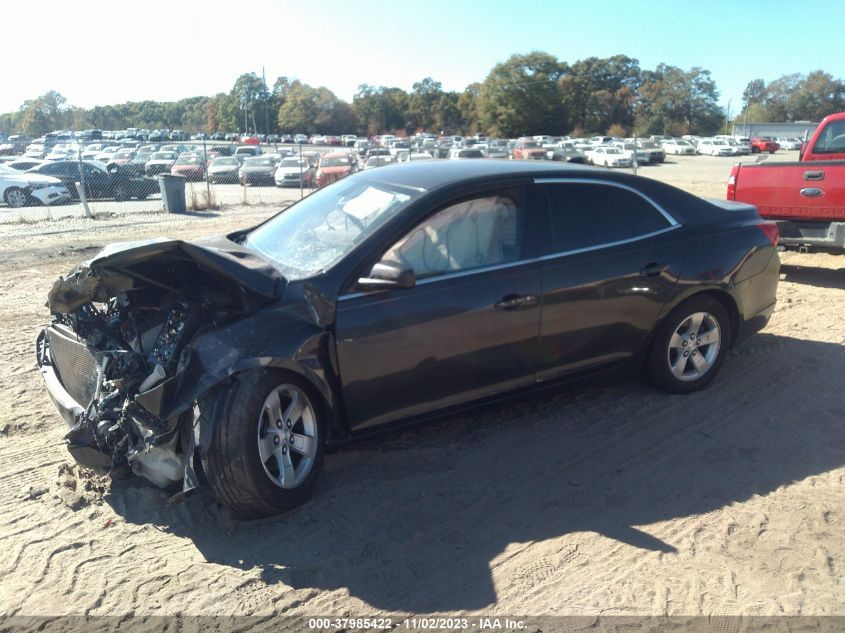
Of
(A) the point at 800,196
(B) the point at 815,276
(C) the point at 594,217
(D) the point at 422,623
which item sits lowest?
(D) the point at 422,623

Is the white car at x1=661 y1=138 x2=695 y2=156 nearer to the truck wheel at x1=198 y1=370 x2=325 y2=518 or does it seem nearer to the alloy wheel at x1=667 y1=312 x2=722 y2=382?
the alloy wheel at x1=667 y1=312 x2=722 y2=382

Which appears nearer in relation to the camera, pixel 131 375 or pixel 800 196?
pixel 131 375

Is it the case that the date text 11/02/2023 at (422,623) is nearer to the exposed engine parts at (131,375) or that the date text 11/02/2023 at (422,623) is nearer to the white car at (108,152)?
the exposed engine parts at (131,375)

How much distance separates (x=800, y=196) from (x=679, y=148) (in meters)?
55.4

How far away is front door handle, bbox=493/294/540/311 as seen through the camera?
Answer: 163 inches

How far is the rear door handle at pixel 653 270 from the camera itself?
185 inches

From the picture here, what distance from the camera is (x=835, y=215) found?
8086 millimetres

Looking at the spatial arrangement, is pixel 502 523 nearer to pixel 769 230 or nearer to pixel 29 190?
pixel 769 230

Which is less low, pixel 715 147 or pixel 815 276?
pixel 715 147

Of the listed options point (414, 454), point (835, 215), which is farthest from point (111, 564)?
point (835, 215)

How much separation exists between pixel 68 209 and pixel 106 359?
17073 millimetres

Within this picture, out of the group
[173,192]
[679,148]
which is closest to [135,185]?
[173,192]

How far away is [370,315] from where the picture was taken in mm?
3791

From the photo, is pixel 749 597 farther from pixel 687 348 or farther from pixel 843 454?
pixel 687 348
